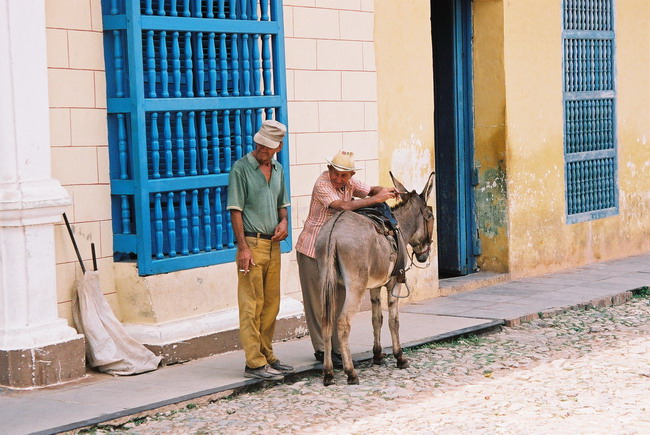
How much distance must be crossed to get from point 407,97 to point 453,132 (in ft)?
4.74

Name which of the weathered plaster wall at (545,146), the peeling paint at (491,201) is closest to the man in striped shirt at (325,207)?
the peeling paint at (491,201)

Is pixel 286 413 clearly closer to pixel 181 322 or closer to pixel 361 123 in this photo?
pixel 181 322

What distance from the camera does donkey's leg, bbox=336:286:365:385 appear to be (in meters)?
8.18

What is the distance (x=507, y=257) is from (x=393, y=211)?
4558 mm

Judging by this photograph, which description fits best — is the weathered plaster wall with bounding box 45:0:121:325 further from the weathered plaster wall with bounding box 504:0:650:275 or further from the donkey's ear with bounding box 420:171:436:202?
the weathered plaster wall with bounding box 504:0:650:275

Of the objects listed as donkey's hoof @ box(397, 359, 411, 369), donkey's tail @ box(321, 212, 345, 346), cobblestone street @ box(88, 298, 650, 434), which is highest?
donkey's tail @ box(321, 212, 345, 346)

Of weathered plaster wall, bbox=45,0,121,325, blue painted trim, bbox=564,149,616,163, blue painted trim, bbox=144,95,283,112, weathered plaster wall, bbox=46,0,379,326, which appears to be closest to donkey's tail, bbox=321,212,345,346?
weathered plaster wall, bbox=46,0,379,326

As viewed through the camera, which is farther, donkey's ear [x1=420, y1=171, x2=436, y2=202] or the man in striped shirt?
donkey's ear [x1=420, y1=171, x2=436, y2=202]

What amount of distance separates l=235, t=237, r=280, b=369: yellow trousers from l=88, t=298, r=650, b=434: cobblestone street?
0.98ft

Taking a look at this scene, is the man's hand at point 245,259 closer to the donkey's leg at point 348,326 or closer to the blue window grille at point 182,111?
the donkey's leg at point 348,326

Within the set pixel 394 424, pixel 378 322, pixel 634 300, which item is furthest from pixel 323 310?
pixel 634 300

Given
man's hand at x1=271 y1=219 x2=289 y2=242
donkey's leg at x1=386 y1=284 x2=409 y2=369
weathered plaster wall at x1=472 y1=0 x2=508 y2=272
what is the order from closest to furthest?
man's hand at x1=271 y1=219 x2=289 y2=242
donkey's leg at x1=386 y1=284 x2=409 y2=369
weathered plaster wall at x1=472 y1=0 x2=508 y2=272

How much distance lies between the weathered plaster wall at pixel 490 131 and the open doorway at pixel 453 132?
0.29ft

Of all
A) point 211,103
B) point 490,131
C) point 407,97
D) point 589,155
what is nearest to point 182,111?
point 211,103
